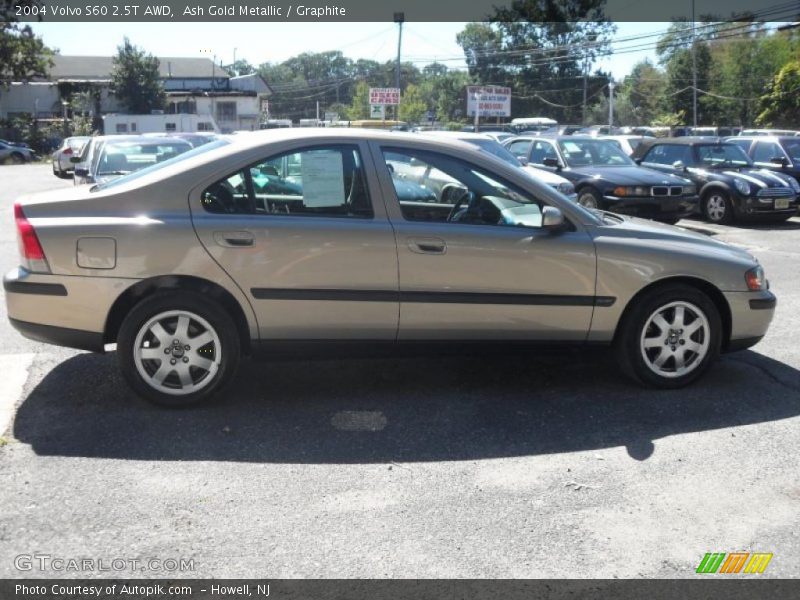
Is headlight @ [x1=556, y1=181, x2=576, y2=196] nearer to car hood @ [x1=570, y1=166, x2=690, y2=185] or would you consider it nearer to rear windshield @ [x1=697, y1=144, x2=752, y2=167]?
car hood @ [x1=570, y1=166, x2=690, y2=185]

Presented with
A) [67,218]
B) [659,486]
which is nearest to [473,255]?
[659,486]

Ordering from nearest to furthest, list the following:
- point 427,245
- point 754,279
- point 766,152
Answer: point 427,245 → point 754,279 → point 766,152

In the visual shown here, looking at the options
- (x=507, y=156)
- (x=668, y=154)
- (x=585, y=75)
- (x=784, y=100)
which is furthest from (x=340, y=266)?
(x=585, y=75)

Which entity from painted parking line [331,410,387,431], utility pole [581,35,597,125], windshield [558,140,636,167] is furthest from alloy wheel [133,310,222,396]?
utility pole [581,35,597,125]

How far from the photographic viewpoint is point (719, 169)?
51.9ft

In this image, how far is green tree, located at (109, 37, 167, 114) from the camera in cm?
5431

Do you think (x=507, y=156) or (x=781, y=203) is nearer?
(x=507, y=156)

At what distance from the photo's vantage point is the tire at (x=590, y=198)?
1355 centimetres

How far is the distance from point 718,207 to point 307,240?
12.4 meters

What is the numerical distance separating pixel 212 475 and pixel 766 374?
392 cm

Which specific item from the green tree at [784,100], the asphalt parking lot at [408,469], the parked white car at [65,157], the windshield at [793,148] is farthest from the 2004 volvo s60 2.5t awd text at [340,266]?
the green tree at [784,100]

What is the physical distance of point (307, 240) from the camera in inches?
193

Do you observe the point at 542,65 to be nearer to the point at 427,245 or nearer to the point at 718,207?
the point at 718,207

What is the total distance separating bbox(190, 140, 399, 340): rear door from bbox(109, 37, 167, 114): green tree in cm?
5331
